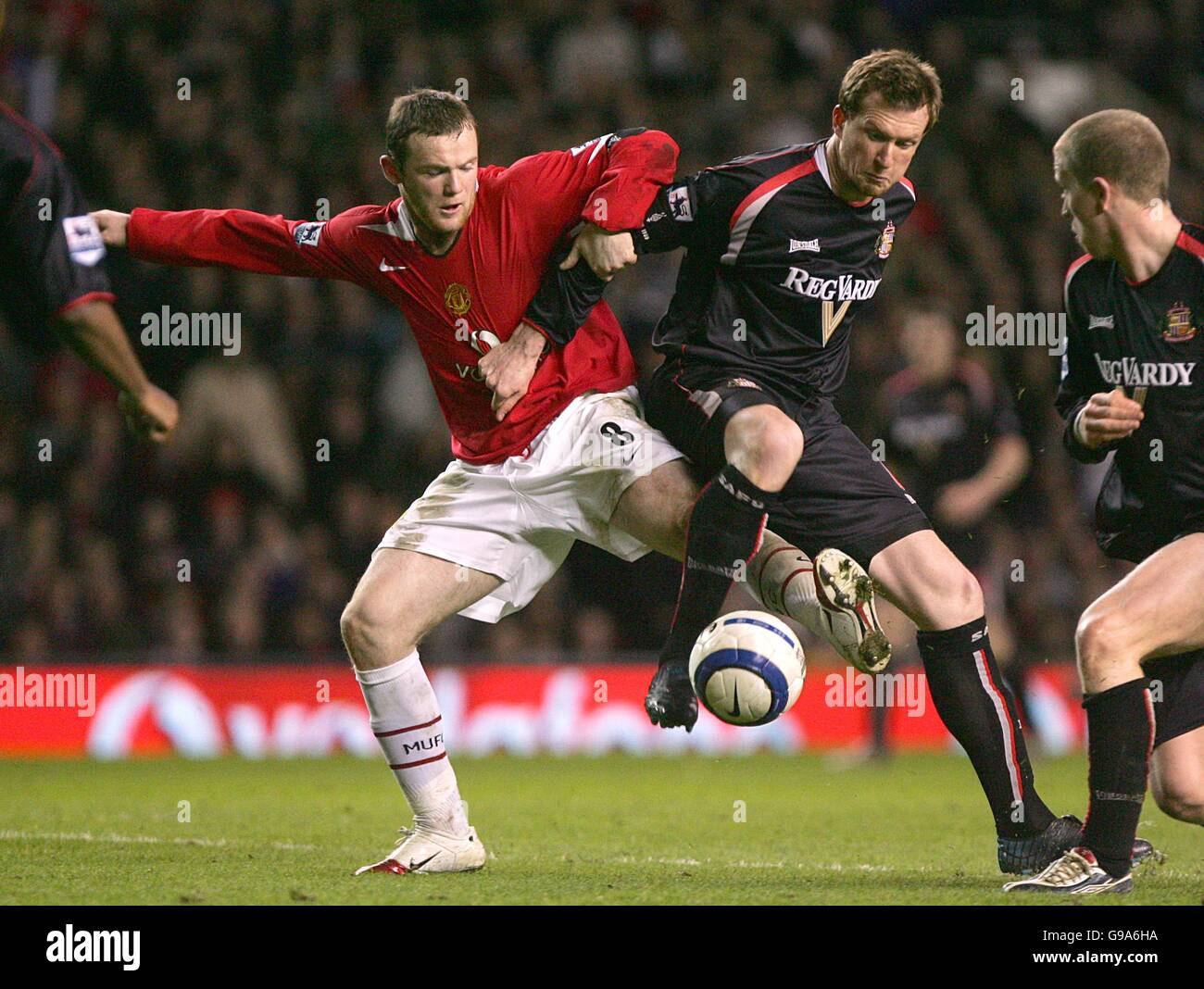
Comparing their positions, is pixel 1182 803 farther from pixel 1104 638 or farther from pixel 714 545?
pixel 714 545

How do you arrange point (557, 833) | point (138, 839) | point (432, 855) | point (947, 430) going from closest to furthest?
point (432, 855)
point (138, 839)
point (557, 833)
point (947, 430)

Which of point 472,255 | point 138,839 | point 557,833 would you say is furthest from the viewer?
point 557,833

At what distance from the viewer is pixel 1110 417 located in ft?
15.5

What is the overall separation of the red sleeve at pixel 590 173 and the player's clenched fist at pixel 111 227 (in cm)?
122

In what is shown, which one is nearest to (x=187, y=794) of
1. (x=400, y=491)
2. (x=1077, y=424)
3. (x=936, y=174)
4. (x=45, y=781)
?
(x=45, y=781)

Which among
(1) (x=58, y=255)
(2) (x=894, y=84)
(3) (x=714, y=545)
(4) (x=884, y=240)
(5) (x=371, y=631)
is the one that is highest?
(2) (x=894, y=84)

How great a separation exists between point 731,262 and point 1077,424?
1.13 meters

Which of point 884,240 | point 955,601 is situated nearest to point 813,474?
point 955,601

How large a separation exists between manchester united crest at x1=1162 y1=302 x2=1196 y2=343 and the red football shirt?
155cm

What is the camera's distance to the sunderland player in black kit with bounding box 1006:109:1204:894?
4.65 metres

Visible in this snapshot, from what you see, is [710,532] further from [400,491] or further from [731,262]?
[400,491]

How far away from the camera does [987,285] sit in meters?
10.9

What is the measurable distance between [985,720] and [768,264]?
4.93 ft

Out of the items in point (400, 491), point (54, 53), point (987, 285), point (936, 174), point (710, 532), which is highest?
point (54, 53)
